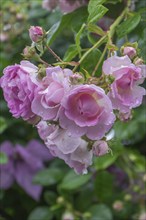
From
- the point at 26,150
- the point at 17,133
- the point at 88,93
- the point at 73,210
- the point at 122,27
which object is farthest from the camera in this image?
the point at 17,133

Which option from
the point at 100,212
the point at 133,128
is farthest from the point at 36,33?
the point at 100,212

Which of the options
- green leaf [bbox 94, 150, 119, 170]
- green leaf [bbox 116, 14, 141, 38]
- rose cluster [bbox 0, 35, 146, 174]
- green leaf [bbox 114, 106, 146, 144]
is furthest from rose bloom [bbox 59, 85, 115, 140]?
green leaf [bbox 94, 150, 119, 170]

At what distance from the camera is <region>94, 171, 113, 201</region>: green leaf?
52.8 inches

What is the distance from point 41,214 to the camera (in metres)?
1.38

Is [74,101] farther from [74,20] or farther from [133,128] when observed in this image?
[133,128]

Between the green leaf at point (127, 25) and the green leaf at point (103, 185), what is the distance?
21.5 inches

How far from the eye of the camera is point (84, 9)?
994 mm

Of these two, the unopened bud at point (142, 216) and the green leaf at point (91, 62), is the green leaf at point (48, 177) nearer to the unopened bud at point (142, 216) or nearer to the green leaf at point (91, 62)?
the unopened bud at point (142, 216)

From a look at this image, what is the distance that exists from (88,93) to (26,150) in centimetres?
87

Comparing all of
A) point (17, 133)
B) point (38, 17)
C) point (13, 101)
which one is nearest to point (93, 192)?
point (17, 133)

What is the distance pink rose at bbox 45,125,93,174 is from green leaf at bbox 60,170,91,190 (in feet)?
1.90

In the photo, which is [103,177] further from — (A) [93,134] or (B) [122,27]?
(A) [93,134]

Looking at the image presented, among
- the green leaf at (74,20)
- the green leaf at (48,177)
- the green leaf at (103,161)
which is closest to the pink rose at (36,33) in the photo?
the green leaf at (74,20)

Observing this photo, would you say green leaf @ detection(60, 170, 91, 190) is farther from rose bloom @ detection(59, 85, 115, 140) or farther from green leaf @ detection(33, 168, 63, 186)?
rose bloom @ detection(59, 85, 115, 140)
